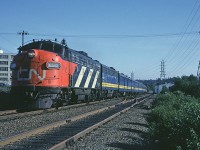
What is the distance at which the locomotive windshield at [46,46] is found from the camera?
1872 centimetres

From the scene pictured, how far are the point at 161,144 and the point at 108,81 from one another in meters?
28.3

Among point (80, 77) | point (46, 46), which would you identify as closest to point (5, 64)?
point (80, 77)

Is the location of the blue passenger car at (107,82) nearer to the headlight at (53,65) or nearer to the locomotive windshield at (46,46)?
the locomotive windshield at (46,46)

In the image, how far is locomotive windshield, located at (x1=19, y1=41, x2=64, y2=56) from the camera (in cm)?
1872

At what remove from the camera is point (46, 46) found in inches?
740

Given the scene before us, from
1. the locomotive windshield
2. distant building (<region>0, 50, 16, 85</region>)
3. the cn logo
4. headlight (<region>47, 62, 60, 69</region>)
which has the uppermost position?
distant building (<region>0, 50, 16, 85</region>)

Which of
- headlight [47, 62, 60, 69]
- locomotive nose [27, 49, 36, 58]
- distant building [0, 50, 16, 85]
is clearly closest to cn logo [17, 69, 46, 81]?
headlight [47, 62, 60, 69]

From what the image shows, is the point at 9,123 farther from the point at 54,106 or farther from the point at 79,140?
the point at 54,106

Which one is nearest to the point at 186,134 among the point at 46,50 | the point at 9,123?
the point at 9,123

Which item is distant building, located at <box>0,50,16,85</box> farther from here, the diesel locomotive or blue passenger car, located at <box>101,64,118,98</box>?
the diesel locomotive

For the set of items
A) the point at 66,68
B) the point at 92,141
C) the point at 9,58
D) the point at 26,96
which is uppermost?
the point at 9,58

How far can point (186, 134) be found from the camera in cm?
752

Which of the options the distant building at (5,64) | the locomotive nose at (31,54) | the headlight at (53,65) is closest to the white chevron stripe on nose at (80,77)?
the headlight at (53,65)

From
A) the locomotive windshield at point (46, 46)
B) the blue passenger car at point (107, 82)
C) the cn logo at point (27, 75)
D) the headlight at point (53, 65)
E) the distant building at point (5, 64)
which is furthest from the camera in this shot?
the distant building at point (5, 64)
